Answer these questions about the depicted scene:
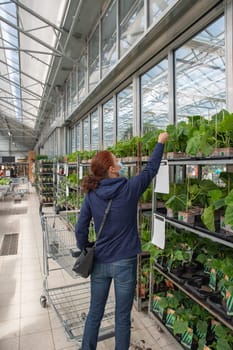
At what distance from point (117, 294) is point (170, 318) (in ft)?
2.60

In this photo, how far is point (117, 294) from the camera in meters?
1.80

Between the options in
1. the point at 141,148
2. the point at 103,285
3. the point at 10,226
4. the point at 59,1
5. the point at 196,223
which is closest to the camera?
the point at 103,285

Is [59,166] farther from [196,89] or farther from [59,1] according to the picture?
[196,89]

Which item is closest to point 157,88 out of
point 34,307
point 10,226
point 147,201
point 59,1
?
point 147,201

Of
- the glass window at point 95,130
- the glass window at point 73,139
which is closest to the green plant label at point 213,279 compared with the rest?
the glass window at point 95,130

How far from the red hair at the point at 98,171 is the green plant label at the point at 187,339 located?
1386mm

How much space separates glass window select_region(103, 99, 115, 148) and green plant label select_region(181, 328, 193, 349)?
152 inches

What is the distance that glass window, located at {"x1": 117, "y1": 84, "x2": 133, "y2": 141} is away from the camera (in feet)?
14.8

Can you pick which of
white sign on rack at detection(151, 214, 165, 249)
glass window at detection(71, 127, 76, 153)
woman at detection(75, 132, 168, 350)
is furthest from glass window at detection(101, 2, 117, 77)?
glass window at detection(71, 127, 76, 153)

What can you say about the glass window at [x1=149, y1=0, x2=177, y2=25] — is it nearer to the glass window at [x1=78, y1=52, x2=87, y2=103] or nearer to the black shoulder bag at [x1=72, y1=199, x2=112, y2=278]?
the black shoulder bag at [x1=72, y1=199, x2=112, y2=278]

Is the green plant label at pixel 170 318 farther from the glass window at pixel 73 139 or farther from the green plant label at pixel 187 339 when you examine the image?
the glass window at pixel 73 139

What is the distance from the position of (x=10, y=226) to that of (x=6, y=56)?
543 cm

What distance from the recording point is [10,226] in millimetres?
6934

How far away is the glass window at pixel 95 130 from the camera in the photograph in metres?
6.45
